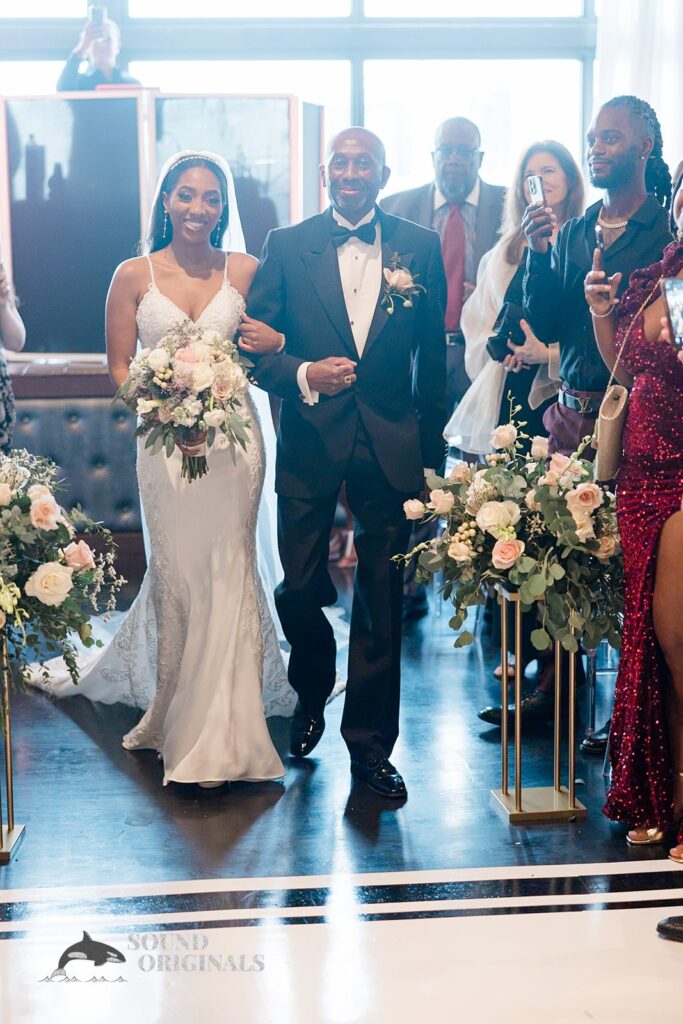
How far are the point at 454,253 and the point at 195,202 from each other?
2.31m

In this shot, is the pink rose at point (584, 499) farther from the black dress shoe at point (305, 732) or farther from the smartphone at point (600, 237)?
the black dress shoe at point (305, 732)

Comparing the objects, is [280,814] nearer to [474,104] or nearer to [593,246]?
[593,246]

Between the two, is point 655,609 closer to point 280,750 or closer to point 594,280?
point 594,280

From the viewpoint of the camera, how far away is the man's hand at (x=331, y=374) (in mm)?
3811

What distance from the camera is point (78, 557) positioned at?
11.9 ft

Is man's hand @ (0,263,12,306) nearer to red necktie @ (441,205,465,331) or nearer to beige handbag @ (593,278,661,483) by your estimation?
red necktie @ (441,205,465,331)

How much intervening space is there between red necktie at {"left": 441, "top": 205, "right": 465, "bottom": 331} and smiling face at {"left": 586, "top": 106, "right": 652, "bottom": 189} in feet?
6.18

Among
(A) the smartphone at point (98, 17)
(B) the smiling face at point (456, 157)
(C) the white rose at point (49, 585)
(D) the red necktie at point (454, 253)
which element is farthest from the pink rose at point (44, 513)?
(A) the smartphone at point (98, 17)

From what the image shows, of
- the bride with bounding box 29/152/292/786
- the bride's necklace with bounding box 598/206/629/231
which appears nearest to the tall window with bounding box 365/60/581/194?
the bride's necklace with bounding box 598/206/629/231

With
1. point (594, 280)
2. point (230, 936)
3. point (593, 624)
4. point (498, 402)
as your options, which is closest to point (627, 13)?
point (498, 402)

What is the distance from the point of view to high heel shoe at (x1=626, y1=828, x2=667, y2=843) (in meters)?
3.63

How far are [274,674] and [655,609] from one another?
1.66 meters

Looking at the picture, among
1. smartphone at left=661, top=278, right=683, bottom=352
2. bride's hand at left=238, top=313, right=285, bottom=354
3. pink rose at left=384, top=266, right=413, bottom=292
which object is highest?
pink rose at left=384, top=266, right=413, bottom=292

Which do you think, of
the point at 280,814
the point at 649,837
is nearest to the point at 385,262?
the point at 280,814
